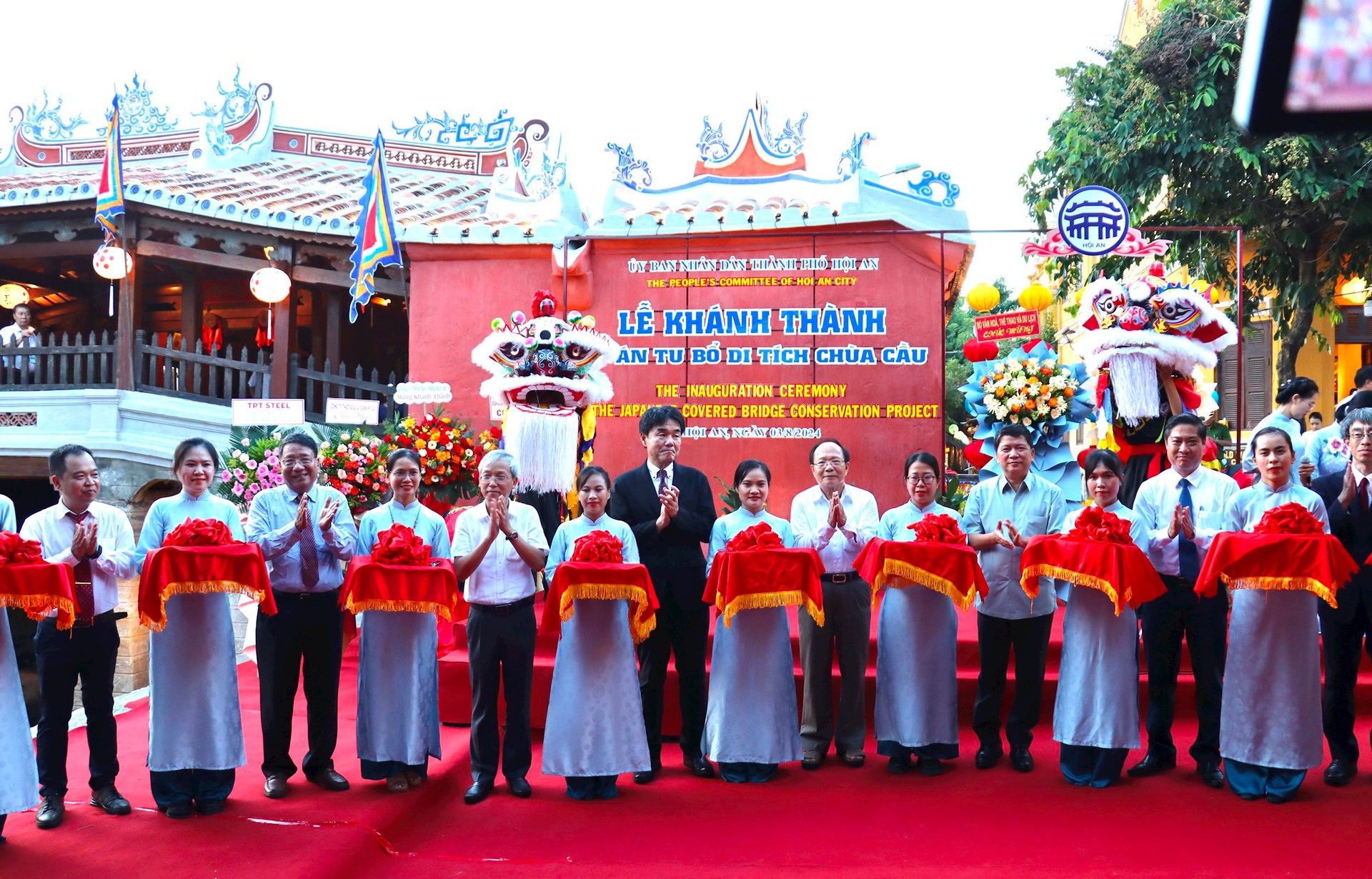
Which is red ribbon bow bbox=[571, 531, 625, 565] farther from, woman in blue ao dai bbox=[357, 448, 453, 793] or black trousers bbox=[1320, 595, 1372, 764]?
black trousers bbox=[1320, 595, 1372, 764]

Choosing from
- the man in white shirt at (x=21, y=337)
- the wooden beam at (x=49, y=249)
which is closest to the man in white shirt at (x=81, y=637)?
the man in white shirt at (x=21, y=337)

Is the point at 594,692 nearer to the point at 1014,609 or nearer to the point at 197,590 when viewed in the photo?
the point at 197,590

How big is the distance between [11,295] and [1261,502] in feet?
47.0

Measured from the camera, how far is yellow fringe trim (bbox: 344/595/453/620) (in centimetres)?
395

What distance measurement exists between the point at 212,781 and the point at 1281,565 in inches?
168

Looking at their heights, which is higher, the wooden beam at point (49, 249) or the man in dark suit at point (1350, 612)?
the wooden beam at point (49, 249)

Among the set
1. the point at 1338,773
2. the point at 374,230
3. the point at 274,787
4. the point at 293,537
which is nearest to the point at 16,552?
the point at 293,537

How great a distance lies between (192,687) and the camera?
3.90 metres

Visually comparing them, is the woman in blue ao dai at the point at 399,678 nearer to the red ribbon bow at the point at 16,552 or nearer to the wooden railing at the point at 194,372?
the red ribbon bow at the point at 16,552

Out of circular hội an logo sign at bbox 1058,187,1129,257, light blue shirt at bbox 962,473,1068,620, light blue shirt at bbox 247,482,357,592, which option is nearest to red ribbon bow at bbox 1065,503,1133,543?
light blue shirt at bbox 962,473,1068,620

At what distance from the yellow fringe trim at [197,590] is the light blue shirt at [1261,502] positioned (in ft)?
13.0

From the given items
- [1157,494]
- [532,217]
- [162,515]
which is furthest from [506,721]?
[532,217]

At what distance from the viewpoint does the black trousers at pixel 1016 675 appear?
171 inches

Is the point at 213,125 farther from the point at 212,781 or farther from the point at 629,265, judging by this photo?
the point at 212,781
